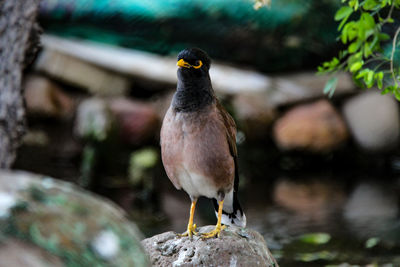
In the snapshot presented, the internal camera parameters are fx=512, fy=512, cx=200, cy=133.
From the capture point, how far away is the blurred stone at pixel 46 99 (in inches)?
324

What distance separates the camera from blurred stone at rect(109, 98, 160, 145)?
8.23 meters

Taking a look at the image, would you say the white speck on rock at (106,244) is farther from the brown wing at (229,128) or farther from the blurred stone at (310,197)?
the blurred stone at (310,197)

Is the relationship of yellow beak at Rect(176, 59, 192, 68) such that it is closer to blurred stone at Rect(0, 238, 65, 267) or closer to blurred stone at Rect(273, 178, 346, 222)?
blurred stone at Rect(0, 238, 65, 267)

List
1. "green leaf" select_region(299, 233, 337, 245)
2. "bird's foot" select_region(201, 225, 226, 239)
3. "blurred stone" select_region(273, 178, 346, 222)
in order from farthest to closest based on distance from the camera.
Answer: "blurred stone" select_region(273, 178, 346, 222) < "green leaf" select_region(299, 233, 337, 245) < "bird's foot" select_region(201, 225, 226, 239)

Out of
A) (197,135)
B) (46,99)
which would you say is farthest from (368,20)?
(46,99)

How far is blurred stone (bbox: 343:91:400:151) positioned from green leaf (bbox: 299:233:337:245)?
335 cm

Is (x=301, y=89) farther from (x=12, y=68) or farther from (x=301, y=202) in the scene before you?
(x=12, y=68)

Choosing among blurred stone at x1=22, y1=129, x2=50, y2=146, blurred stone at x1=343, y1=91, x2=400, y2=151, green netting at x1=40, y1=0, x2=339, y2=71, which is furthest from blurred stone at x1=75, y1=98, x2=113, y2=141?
blurred stone at x1=343, y1=91, x2=400, y2=151

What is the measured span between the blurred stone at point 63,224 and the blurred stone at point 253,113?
6.60 metres

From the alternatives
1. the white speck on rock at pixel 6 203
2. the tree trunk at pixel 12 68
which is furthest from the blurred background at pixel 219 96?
the white speck on rock at pixel 6 203

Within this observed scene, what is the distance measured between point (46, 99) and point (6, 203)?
701 centimetres

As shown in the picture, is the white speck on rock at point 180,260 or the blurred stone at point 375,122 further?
the blurred stone at point 375,122

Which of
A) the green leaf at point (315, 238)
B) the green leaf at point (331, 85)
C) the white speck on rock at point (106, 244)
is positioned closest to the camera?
the white speck on rock at point (106, 244)

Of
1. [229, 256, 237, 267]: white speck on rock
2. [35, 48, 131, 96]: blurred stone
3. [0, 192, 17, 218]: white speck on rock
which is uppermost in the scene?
[35, 48, 131, 96]: blurred stone
